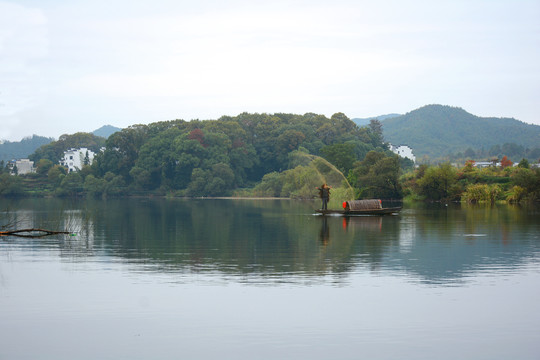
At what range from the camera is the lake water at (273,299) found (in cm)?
1386

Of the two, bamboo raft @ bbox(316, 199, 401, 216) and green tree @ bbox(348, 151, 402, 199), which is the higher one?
green tree @ bbox(348, 151, 402, 199)

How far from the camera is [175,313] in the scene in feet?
54.9

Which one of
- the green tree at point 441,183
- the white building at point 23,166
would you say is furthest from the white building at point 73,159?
the green tree at point 441,183

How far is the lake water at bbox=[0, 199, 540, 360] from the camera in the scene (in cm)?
1386

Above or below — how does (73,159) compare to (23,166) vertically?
above

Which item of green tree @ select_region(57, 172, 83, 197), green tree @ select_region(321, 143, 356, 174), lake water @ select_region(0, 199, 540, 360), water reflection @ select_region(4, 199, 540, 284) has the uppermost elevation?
green tree @ select_region(321, 143, 356, 174)

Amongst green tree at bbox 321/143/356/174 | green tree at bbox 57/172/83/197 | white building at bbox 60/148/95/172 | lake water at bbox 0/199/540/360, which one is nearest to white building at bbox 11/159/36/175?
white building at bbox 60/148/95/172

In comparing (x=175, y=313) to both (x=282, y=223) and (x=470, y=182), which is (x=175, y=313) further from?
(x=470, y=182)

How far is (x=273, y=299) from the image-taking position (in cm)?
1819

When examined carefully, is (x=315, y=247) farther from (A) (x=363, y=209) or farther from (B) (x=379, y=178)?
(B) (x=379, y=178)

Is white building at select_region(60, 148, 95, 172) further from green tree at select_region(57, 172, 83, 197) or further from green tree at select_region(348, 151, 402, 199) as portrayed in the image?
green tree at select_region(348, 151, 402, 199)

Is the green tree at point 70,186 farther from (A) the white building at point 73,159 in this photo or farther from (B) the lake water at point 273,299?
(B) the lake water at point 273,299

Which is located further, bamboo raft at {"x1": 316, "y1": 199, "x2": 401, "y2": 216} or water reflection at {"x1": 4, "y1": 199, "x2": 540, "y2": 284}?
bamboo raft at {"x1": 316, "y1": 199, "x2": 401, "y2": 216}

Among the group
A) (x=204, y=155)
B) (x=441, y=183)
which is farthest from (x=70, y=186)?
(x=441, y=183)
